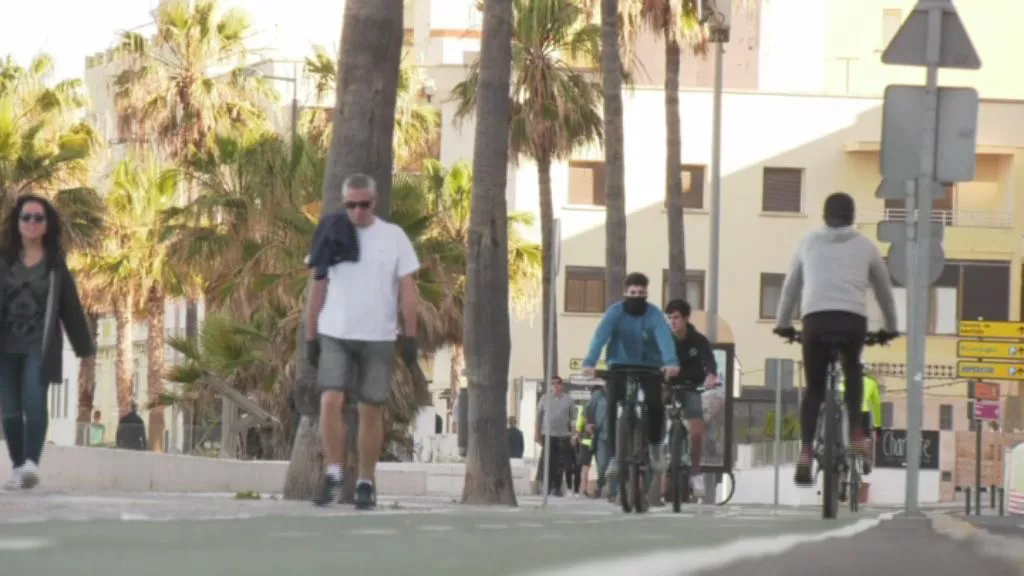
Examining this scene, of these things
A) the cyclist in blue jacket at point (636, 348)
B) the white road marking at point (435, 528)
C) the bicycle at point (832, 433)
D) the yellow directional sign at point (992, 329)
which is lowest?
the white road marking at point (435, 528)

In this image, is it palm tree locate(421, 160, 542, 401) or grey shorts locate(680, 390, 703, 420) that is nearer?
grey shorts locate(680, 390, 703, 420)

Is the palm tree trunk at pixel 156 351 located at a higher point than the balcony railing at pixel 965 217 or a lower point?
lower

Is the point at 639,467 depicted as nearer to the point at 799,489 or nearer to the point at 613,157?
the point at 613,157

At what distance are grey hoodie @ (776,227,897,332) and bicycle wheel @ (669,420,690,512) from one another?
14.2 feet

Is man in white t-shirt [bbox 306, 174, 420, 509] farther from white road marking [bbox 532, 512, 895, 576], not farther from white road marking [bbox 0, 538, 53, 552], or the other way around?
white road marking [bbox 0, 538, 53, 552]

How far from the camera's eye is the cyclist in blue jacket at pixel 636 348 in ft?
55.3

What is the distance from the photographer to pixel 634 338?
55.4ft

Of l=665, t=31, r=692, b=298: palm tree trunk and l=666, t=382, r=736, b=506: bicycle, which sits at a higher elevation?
l=665, t=31, r=692, b=298: palm tree trunk

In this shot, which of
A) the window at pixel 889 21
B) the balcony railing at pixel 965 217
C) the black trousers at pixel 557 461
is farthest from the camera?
the window at pixel 889 21

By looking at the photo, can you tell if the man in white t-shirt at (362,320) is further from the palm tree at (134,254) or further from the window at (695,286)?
the window at (695,286)

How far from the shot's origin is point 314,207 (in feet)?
143

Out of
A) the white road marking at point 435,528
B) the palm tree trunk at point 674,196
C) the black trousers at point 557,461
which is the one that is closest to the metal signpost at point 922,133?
the white road marking at point 435,528

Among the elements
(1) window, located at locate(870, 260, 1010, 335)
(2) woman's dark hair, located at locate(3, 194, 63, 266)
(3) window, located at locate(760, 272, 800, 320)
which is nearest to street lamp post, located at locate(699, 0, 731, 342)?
(2) woman's dark hair, located at locate(3, 194, 63, 266)

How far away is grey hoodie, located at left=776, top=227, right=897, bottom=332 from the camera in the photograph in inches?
555
